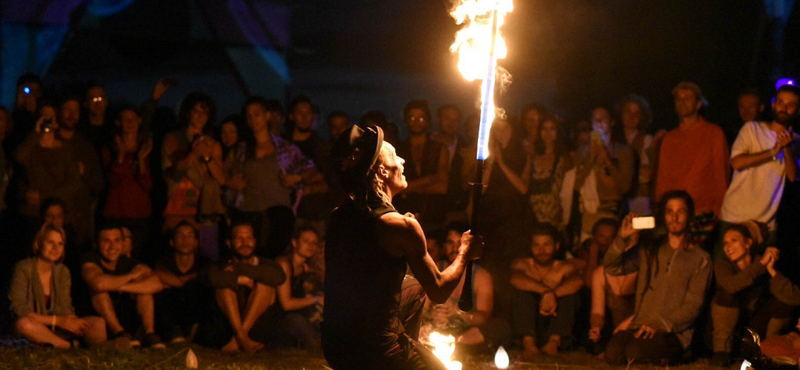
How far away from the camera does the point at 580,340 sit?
920 centimetres

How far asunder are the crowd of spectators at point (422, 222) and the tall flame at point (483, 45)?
121 inches

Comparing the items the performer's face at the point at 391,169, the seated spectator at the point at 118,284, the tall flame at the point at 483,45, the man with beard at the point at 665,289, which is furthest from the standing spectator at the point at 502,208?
the performer's face at the point at 391,169

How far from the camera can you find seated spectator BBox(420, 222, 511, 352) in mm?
8906

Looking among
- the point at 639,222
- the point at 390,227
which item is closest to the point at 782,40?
the point at 639,222

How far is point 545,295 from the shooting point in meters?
9.12

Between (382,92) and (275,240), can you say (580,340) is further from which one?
(382,92)

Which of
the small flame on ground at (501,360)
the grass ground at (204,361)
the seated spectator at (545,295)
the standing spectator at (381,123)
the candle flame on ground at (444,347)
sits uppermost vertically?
the standing spectator at (381,123)

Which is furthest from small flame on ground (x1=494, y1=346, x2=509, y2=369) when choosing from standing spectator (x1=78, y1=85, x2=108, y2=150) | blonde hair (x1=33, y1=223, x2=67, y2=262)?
standing spectator (x1=78, y1=85, x2=108, y2=150)

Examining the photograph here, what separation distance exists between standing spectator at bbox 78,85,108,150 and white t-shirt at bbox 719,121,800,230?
5.75m

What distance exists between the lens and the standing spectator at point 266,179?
9.43 meters

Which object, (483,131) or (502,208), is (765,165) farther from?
(483,131)

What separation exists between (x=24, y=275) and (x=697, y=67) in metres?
7.16

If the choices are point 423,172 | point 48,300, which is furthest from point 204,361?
point 423,172

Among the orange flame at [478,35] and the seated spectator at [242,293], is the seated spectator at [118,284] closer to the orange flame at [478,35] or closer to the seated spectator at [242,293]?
the seated spectator at [242,293]
